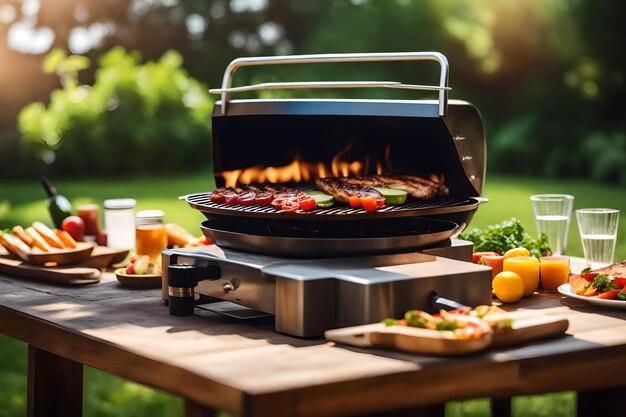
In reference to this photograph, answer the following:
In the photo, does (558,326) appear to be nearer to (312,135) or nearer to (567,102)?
(312,135)

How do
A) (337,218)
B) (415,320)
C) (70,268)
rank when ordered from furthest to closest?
(70,268), (337,218), (415,320)

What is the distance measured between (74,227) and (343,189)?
1.74 m

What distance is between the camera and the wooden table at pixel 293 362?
2.56m

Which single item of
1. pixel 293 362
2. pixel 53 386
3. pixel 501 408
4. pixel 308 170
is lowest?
pixel 501 408

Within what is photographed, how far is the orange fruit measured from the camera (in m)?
3.62

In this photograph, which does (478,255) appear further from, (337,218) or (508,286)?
(337,218)

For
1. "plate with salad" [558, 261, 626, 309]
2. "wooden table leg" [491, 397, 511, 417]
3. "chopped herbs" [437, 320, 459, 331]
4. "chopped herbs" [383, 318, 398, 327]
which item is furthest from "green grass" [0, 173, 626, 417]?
"chopped herbs" [437, 320, 459, 331]

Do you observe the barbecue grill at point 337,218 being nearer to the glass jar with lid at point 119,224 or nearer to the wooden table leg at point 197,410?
the wooden table leg at point 197,410

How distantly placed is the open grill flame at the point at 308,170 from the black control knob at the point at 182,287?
889 millimetres

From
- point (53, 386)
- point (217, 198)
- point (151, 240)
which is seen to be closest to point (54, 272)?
point (53, 386)

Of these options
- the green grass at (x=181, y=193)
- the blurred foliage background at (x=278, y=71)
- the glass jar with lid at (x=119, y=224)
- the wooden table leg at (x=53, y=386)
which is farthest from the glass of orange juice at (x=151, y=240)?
the blurred foliage background at (x=278, y=71)

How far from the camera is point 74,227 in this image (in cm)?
499

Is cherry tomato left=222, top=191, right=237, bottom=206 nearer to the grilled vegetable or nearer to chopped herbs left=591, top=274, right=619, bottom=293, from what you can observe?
the grilled vegetable

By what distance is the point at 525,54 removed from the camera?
16.6 meters
